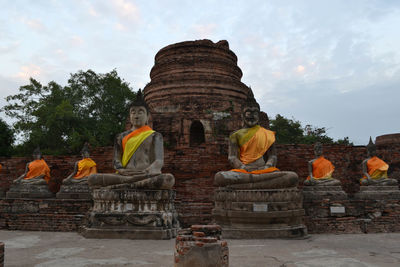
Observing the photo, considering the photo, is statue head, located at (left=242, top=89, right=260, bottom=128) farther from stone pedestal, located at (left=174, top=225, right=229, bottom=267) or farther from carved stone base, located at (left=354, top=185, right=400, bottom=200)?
carved stone base, located at (left=354, top=185, right=400, bottom=200)

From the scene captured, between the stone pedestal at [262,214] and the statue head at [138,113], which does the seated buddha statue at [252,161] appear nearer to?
the stone pedestal at [262,214]

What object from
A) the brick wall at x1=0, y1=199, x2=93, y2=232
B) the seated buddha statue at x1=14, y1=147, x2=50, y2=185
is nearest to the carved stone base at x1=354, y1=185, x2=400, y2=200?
the brick wall at x1=0, y1=199, x2=93, y2=232

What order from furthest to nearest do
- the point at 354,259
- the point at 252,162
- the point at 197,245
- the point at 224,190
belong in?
the point at 252,162, the point at 224,190, the point at 354,259, the point at 197,245

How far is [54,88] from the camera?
74.5ft

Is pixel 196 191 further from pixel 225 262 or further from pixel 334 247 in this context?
pixel 225 262

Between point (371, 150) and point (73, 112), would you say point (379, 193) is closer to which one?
point (371, 150)

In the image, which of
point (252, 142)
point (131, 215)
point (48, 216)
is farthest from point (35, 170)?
point (252, 142)

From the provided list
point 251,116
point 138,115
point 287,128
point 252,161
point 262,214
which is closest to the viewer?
point 262,214

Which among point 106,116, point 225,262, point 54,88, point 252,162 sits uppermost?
point 54,88

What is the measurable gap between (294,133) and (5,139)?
18.6 m

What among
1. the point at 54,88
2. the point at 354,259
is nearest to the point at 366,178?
the point at 354,259

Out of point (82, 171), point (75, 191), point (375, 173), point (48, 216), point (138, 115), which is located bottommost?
point (48, 216)

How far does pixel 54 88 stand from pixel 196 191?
16995 millimetres

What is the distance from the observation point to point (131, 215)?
211 inches
